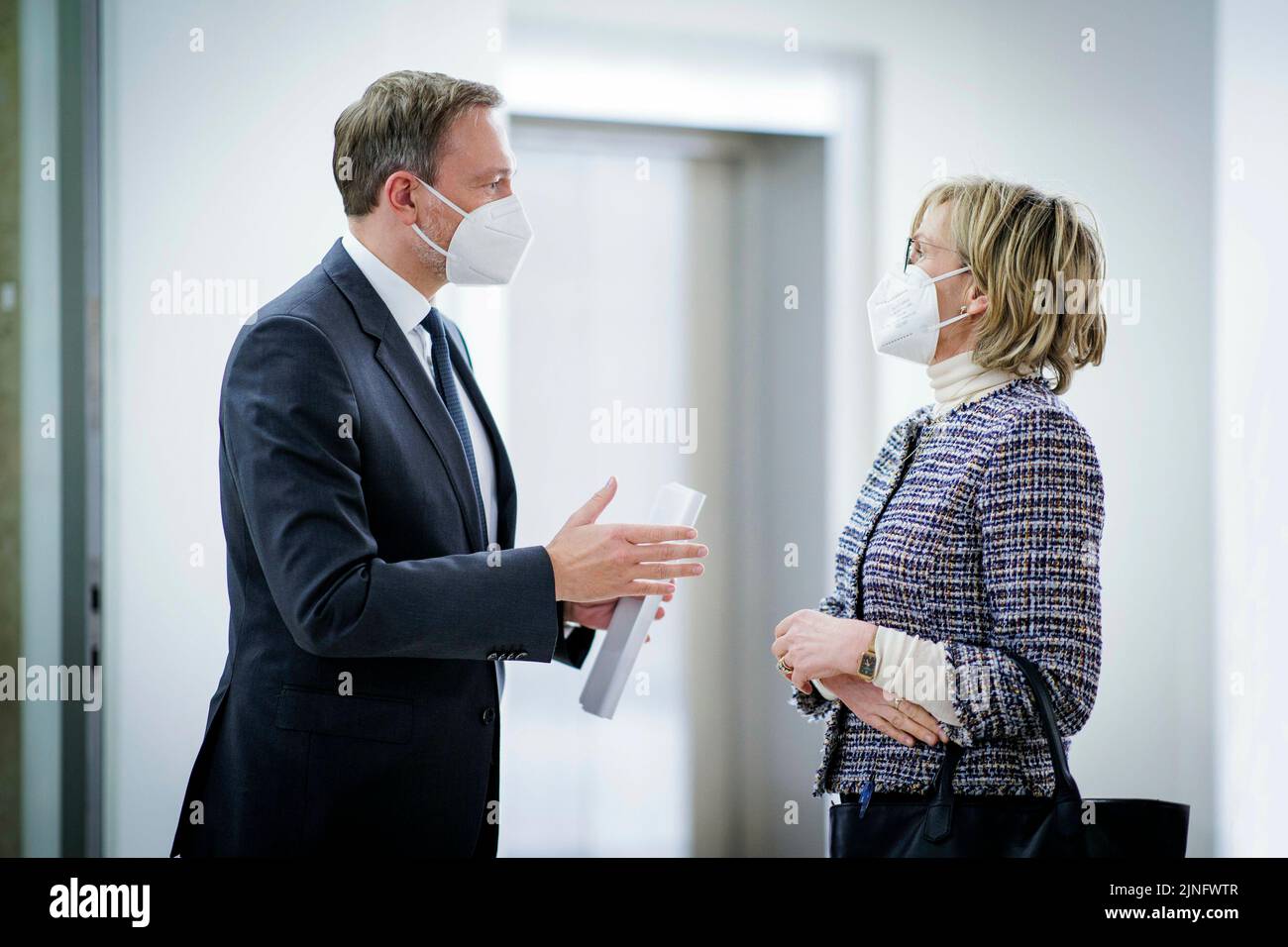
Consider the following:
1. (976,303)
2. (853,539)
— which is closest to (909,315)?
(976,303)

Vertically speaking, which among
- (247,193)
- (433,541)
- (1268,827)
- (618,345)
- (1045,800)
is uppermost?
(247,193)

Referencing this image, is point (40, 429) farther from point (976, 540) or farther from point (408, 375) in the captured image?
point (976, 540)

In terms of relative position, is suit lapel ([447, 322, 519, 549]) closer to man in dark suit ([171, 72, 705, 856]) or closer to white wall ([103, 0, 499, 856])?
man in dark suit ([171, 72, 705, 856])

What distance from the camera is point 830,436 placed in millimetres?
2512

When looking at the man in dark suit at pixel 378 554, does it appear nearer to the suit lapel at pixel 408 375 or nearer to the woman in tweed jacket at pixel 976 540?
the suit lapel at pixel 408 375

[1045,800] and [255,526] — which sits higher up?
[255,526]

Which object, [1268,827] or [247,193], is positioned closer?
[247,193]

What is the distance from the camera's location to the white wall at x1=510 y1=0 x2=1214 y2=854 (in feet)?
7.68

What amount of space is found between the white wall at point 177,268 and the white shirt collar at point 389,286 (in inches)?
27.7

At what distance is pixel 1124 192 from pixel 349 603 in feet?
6.75
